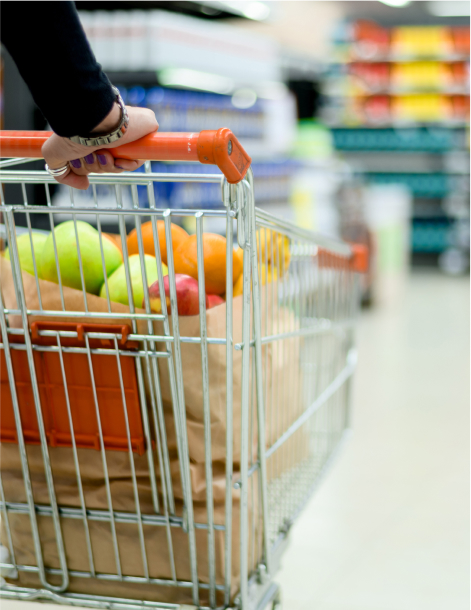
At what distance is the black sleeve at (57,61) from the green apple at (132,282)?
324 mm

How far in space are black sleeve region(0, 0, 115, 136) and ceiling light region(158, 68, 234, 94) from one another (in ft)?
9.39

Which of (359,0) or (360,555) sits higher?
(359,0)

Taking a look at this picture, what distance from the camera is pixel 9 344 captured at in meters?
1.21

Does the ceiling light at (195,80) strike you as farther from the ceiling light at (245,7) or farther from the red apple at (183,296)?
the red apple at (183,296)

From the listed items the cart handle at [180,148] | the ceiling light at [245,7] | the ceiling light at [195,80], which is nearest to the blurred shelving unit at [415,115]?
the ceiling light at [245,7]

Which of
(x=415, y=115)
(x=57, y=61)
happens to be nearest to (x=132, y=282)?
(x=57, y=61)

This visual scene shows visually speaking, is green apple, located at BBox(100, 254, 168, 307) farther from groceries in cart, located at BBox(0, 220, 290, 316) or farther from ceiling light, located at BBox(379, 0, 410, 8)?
ceiling light, located at BBox(379, 0, 410, 8)

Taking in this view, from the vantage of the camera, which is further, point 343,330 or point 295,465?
point 343,330

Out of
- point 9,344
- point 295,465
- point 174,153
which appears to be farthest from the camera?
point 295,465

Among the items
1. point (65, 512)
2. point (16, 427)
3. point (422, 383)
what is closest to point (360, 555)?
point (65, 512)

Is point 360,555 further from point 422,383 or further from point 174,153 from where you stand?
point 422,383

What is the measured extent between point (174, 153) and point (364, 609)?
1.30m

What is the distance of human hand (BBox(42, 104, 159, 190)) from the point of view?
38.6 inches

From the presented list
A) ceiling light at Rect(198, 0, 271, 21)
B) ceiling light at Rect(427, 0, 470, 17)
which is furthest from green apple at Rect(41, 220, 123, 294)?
ceiling light at Rect(427, 0, 470, 17)
